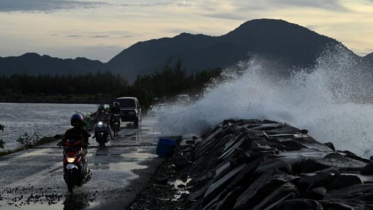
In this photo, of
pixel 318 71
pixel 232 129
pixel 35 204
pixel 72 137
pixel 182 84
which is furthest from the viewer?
pixel 182 84

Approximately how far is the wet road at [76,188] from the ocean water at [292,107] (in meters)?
9.71

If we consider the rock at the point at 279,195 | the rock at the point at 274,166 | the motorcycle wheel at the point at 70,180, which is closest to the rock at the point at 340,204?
the rock at the point at 279,195

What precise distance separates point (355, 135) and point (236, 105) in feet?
39.7

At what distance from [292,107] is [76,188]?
77.4 ft

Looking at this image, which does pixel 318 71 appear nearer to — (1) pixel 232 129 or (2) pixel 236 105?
(2) pixel 236 105

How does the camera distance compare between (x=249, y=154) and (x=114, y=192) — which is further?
(x=114, y=192)

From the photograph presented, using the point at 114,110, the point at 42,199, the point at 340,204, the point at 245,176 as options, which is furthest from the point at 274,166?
the point at 114,110

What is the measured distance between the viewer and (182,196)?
1483 centimetres

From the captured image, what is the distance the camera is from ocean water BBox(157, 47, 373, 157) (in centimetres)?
3011

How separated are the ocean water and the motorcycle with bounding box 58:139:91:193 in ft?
51.3

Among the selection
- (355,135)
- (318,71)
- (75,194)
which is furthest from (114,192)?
(318,71)

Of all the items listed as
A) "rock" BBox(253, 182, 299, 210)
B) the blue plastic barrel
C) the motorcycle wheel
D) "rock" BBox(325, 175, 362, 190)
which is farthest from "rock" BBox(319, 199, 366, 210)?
the blue plastic barrel

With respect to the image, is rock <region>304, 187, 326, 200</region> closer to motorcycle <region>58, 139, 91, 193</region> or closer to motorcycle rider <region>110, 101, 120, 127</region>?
motorcycle <region>58, 139, 91, 193</region>

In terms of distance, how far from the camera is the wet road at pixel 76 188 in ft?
44.1
